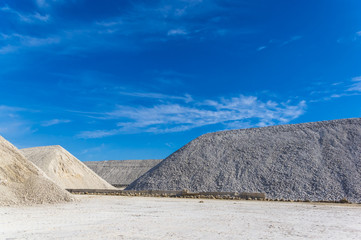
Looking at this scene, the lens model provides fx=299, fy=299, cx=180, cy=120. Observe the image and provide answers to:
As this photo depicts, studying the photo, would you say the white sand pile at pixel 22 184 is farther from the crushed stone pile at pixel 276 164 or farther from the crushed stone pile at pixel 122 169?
the crushed stone pile at pixel 122 169

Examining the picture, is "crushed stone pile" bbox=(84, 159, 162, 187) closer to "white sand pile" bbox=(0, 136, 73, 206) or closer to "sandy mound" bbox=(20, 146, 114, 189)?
"sandy mound" bbox=(20, 146, 114, 189)

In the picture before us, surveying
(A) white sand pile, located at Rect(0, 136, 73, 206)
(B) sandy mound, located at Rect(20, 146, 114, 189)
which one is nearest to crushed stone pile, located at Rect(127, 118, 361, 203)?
(B) sandy mound, located at Rect(20, 146, 114, 189)

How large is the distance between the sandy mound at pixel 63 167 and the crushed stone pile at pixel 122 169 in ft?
69.8

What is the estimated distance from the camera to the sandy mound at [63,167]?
25.9 m

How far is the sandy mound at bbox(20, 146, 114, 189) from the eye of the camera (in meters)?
25.9

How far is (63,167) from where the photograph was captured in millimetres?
27703

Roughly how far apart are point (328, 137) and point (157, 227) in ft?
77.1

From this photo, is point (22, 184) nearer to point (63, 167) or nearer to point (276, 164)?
point (63, 167)

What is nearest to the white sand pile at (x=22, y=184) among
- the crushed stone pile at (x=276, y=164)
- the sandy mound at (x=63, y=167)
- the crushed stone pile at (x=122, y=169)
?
the sandy mound at (x=63, y=167)

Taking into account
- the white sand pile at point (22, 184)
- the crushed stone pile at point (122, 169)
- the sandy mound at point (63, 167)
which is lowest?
the white sand pile at point (22, 184)

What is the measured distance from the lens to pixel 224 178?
2367cm

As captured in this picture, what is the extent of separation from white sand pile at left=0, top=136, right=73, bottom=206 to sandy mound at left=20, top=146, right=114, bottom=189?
11884 mm

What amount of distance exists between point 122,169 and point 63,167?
28.6 m

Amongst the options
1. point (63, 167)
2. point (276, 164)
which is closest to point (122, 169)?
point (63, 167)
